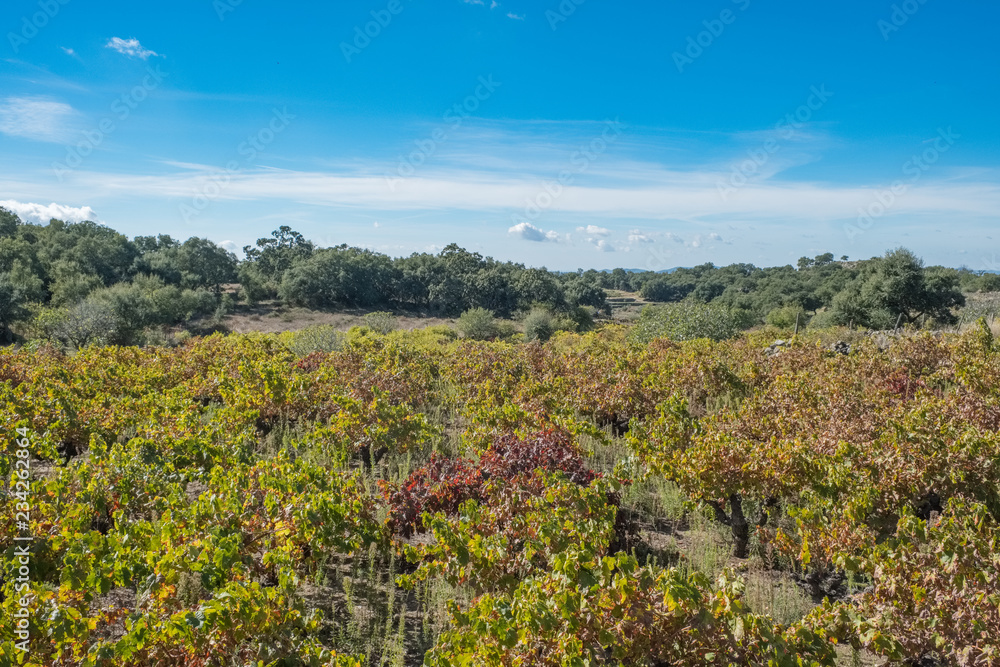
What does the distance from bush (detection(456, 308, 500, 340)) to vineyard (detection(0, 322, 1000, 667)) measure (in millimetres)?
21521

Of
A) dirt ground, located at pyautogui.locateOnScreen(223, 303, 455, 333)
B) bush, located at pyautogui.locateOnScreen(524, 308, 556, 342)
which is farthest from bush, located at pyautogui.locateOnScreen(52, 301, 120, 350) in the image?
Answer: bush, located at pyautogui.locateOnScreen(524, 308, 556, 342)

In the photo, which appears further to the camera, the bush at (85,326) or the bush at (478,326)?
the bush at (478,326)

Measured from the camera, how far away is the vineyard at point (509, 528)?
2.96 m

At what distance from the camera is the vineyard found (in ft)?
9.73

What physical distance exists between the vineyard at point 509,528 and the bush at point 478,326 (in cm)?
2152

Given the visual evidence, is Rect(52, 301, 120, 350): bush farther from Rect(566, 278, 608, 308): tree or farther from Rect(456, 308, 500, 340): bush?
Rect(566, 278, 608, 308): tree

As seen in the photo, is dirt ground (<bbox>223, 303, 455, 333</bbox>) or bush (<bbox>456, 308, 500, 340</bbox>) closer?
bush (<bbox>456, 308, 500, 340</bbox>)

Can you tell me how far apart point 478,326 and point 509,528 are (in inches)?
1076

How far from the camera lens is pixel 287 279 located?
157 feet

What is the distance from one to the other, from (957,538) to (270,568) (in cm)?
494

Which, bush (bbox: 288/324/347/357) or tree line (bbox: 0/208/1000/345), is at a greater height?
tree line (bbox: 0/208/1000/345)

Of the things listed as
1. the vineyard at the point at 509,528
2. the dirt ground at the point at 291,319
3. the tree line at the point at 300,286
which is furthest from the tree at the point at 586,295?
the vineyard at the point at 509,528

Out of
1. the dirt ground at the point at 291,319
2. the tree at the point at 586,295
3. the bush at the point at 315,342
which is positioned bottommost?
the dirt ground at the point at 291,319

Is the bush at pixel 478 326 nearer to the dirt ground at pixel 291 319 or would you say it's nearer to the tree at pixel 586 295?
the dirt ground at pixel 291 319
